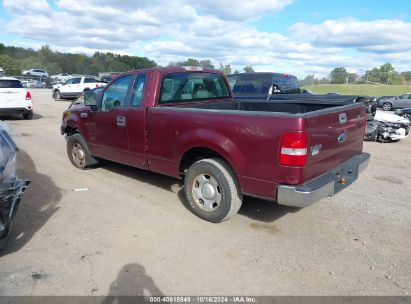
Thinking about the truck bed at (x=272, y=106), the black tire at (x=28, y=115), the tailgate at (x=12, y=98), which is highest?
the truck bed at (x=272, y=106)

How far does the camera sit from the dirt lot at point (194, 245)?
11.0ft

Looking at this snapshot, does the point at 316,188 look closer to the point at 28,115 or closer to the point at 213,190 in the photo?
the point at 213,190

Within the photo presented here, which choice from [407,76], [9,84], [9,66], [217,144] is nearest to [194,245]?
[217,144]

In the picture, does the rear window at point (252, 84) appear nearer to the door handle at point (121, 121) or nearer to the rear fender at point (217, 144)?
the door handle at point (121, 121)

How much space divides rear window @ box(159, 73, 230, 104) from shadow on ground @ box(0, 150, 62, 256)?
215cm

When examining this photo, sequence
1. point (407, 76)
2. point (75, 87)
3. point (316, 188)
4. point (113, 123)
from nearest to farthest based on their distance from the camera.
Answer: point (316, 188) < point (113, 123) < point (75, 87) < point (407, 76)

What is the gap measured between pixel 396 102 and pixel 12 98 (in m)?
25.3

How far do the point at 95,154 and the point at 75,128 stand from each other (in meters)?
0.83

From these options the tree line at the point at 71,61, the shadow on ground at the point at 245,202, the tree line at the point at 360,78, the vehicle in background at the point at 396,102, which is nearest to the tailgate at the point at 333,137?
the shadow on ground at the point at 245,202

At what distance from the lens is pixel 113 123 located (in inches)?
230

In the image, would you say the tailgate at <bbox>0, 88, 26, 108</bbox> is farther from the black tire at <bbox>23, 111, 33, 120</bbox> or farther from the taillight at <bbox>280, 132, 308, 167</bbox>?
the taillight at <bbox>280, 132, 308, 167</bbox>

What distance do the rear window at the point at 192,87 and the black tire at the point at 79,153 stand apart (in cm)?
225

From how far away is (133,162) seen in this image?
5.67m

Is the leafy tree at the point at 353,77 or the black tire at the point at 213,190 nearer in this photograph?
the black tire at the point at 213,190
